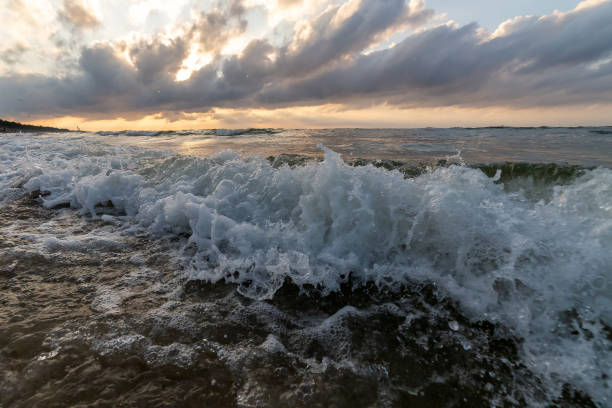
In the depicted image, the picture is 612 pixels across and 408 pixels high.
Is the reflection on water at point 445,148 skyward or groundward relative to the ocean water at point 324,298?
skyward

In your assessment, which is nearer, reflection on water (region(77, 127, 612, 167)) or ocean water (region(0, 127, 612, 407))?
ocean water (region(0, 127, 612, 407))

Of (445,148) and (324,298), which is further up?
(445,148)

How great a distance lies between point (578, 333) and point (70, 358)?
384cm

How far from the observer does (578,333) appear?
2184 mm

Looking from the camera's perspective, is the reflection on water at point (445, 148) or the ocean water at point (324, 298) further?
the reflection on water at point (445, 148)

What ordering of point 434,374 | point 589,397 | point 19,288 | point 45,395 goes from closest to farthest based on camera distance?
point 45,395
point 589,397
point 434,374
point 19,288

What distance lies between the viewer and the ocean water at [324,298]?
174 centimetres

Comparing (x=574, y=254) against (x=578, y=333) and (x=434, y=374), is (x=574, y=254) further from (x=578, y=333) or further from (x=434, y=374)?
(x=434, y=374)

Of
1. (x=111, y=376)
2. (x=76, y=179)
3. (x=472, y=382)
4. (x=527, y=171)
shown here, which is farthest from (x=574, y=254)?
(x=76, y=179)

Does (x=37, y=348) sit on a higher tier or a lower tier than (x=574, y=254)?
lower

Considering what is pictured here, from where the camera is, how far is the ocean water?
5.70 ft

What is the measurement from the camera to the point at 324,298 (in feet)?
8.79

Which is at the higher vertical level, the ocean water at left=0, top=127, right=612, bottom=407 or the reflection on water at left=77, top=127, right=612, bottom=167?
the reflection on water at left=77, top=127, right=612, bottom=167

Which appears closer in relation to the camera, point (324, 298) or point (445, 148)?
point (324, 298)
